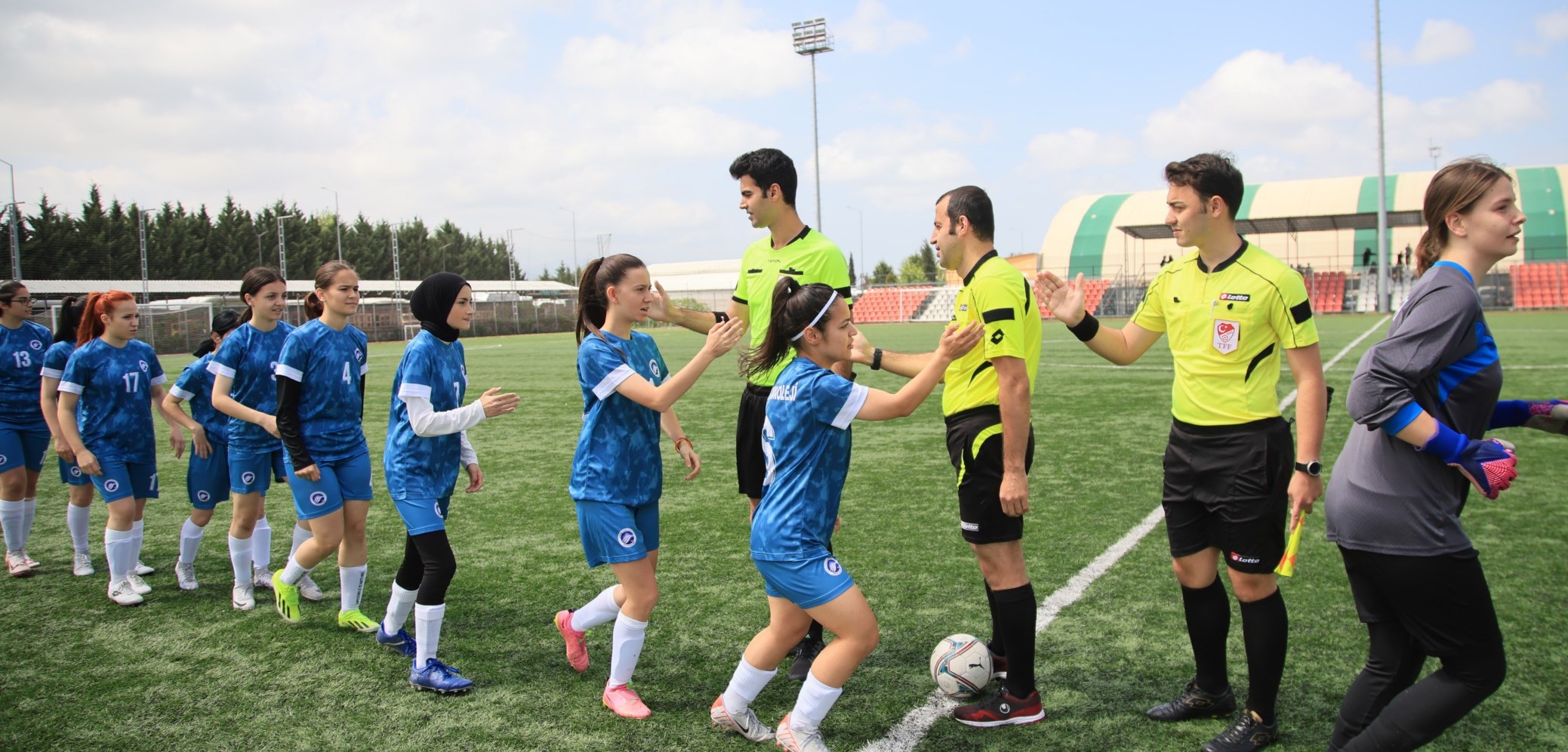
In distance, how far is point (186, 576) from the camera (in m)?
6.14

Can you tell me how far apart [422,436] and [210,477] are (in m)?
2.63

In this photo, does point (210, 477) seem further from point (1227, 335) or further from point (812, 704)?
point (1227, 335)

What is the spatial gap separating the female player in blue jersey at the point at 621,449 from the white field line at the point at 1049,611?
1.04 metres

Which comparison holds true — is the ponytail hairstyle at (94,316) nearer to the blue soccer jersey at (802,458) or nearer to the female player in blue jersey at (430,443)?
the female player in blue jersey at (430,443)

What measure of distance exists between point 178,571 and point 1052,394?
1179cm

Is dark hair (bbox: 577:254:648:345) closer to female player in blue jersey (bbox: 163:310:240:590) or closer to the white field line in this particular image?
the white field line

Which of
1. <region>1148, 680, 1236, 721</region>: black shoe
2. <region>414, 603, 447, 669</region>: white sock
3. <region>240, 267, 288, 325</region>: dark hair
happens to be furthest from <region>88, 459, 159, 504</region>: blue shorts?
<region>1148, 680, 1236, 721</region>: black shoe

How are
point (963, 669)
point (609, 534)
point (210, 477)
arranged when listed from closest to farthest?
point (609, 534) → point (963, 669) → point (210, 477)

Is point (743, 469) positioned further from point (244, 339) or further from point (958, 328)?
point (244, 339)

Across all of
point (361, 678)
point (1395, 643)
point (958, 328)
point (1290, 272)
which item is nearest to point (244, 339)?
point (361, 678)

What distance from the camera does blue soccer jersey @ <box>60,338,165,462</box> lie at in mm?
6062

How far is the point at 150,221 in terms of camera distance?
6197 centimetres

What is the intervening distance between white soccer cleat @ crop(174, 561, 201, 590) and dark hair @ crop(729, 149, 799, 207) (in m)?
4.34

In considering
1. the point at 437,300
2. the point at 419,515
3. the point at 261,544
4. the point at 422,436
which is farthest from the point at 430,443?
the point at 261,544
